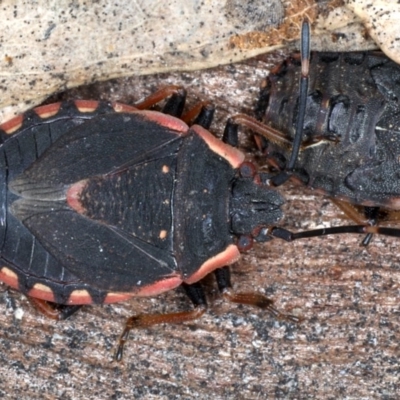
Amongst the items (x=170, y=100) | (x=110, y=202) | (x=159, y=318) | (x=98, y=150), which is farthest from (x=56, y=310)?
(x=170, y=100)

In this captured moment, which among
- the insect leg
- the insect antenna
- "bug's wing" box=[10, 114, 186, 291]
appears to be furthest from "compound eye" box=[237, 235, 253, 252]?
the insect leg

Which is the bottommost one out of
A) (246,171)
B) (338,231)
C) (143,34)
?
(338,231)

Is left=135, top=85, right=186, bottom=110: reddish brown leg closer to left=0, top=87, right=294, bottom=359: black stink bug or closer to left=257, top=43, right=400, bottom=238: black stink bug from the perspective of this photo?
left=0, top=87, right=294, bottom=359: black stink bug

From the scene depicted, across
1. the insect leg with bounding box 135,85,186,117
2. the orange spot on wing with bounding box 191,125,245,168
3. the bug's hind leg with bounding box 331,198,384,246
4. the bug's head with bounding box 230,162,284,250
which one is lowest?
the bug's hind leg with bounding box 331,198,384,246

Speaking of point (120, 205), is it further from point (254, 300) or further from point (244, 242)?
point (254, 300)

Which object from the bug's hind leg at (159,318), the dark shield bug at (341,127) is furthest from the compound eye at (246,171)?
the bug's hind leg at (159,318)
